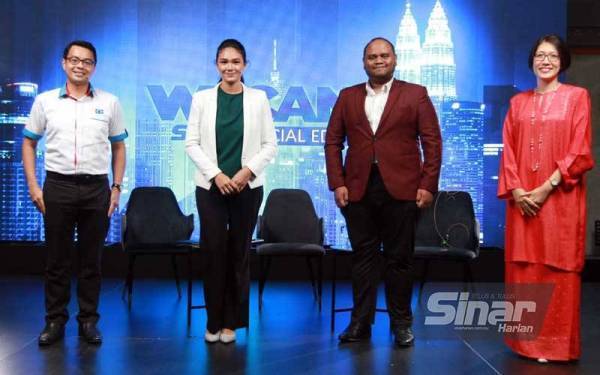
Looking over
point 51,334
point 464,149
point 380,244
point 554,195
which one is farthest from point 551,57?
point 464,149

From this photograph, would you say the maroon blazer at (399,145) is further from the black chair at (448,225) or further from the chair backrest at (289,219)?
the chair backrest at (289,219)

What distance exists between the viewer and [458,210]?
19.1ft

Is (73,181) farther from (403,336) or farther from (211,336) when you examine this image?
(403,336)

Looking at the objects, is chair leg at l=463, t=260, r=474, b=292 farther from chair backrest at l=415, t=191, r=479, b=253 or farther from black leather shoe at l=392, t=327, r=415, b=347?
black leather shoe at l=392, t=327, r=415, b=347

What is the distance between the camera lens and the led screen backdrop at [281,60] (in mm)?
6875

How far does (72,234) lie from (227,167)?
935 millimetres

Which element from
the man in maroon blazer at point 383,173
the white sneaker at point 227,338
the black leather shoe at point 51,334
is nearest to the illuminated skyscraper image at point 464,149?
the man in maroon blazer at point 383,173

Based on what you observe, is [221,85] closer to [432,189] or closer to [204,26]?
[432,189]

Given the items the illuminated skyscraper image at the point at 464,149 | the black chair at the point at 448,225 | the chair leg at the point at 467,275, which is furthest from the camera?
the illuminated skyscraper image at the point at 464,149

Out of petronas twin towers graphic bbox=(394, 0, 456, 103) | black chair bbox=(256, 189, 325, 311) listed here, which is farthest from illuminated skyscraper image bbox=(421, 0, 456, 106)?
black chair bbox=(256, 189, 325, 311)

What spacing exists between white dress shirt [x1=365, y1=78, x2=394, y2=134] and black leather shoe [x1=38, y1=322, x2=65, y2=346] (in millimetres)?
2026

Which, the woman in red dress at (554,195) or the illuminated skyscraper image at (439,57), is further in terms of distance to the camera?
the illuminated skyscraper image at (439,57)

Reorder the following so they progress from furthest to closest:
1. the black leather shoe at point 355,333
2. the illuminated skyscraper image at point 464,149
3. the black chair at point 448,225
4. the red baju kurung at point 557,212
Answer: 1. the illuminated skyscraper image at point 464,149
2. the black chair at point 448,225
3. the black leather shoe at point 355,333
4. the red baju kurung at point 557,212

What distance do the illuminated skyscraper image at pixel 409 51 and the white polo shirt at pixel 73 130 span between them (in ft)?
11.9
